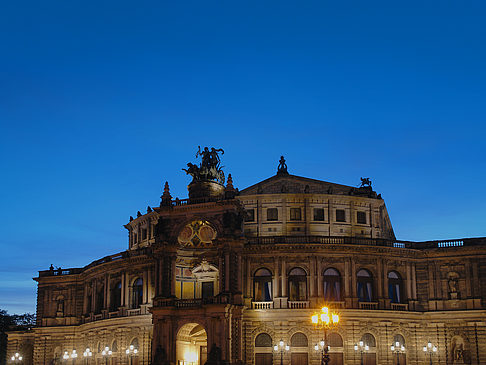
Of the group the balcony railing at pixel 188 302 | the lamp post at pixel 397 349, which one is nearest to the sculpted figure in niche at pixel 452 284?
the lamp post at pixel 397 349

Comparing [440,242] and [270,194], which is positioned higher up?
[270,194]

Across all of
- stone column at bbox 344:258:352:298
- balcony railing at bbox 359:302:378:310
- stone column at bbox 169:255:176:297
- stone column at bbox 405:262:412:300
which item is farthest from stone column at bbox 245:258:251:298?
stone column at bbox 405:262:412:300

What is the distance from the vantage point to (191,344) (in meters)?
69.9

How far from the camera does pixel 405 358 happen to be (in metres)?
69.1

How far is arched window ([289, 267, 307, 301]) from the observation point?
69.8 meters

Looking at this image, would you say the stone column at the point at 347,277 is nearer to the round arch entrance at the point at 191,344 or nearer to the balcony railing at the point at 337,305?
the balcony railing at the point at 337,305

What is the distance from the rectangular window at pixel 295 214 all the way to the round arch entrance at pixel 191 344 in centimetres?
1634

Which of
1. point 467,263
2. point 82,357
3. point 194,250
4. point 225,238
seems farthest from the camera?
point 82,357

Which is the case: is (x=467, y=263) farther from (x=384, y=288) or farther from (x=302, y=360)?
(x=302, y=360)

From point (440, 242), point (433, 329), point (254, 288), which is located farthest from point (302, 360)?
point (440, 242)

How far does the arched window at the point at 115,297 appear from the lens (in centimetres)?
7919

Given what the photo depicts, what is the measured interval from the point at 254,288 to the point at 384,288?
13244 mm

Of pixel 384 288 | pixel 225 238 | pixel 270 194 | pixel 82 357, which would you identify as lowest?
pixel 82 357

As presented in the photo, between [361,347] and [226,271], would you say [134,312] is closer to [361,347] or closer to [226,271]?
[226,271]
